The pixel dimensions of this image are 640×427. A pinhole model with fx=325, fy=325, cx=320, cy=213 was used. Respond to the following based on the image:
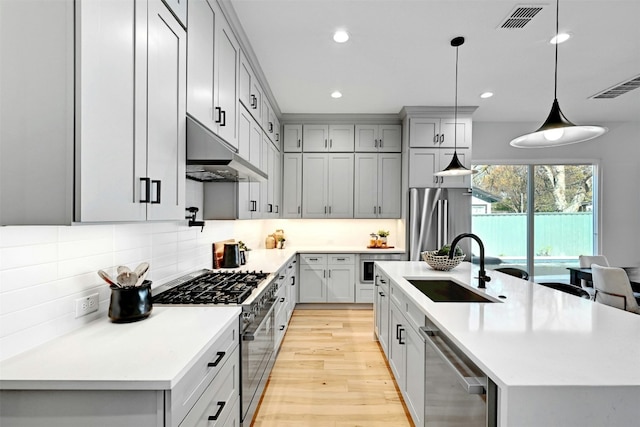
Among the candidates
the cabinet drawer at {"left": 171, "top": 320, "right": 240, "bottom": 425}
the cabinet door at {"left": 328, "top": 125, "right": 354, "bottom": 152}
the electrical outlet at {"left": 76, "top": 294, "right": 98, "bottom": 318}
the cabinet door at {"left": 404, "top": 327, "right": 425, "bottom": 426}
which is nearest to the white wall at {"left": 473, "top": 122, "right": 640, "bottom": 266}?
the cabinet door at {"left": 328, "top": 125, "right": 354, "bottom": 152}

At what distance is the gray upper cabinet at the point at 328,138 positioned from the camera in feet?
16.5

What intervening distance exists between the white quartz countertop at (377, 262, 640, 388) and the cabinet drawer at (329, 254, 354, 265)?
2.68 metres

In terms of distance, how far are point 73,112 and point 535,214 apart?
5976mm

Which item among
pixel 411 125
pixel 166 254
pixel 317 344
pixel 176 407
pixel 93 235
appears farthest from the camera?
pixel 411 125

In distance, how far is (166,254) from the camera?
87.7 inches

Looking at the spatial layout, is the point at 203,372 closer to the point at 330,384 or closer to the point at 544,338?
A: the point at 544,338

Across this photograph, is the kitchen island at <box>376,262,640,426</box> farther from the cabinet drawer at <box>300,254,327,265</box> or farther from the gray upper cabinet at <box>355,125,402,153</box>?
the gray upper cabinet at <box>355,125,402,153</box>

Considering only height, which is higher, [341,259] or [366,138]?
[366,138]

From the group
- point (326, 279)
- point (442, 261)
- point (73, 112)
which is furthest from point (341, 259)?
point (73, 112)

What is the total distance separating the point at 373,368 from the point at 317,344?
77cm

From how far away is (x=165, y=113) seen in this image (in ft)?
4.98

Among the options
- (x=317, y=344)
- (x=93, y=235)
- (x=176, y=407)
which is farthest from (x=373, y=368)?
(x=93, y=235)

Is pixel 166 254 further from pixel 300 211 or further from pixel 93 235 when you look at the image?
pixel 300 211

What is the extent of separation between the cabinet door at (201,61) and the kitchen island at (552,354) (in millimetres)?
1718
